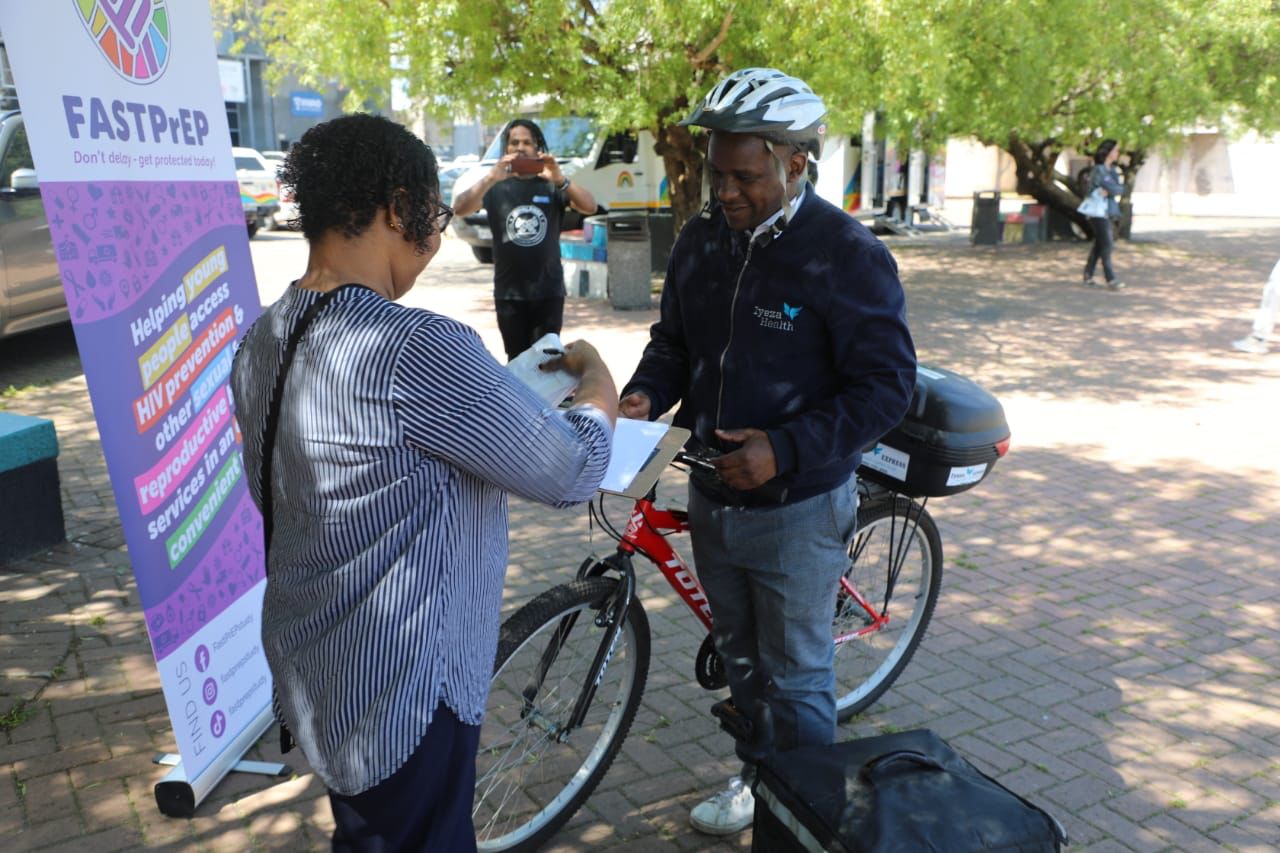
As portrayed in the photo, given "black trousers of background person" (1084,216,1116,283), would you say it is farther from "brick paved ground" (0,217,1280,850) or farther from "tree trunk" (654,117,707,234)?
"brick paved ground" (0,217,1280,850)

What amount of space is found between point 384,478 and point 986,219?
2148 cm

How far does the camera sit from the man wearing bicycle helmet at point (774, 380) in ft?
8.38

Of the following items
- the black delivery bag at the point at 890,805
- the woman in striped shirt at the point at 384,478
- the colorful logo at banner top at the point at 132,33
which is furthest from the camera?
the colorful logo at banner top at the point at 132,33

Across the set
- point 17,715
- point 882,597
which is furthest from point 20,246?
point 882,597

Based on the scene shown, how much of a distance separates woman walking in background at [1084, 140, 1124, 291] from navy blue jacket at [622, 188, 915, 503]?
508 inches

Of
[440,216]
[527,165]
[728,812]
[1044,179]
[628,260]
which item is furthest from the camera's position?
[1044,179]

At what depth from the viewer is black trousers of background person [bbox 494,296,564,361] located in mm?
7199

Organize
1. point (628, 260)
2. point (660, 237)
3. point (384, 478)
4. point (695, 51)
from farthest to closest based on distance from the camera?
point (660, 237)
point (628, 260)
point (695, 51)
point (384, 478)

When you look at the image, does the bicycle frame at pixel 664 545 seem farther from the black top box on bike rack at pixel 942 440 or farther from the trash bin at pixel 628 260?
the trash bin at pixel 628 260

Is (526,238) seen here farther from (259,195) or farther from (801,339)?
(259,195)

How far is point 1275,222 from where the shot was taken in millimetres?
26891

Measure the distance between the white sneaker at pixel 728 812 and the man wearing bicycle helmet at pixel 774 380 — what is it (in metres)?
0.28

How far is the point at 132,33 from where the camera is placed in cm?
300

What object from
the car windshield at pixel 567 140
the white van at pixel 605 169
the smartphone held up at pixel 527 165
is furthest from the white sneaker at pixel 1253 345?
the car windshield at pixel 567 140
